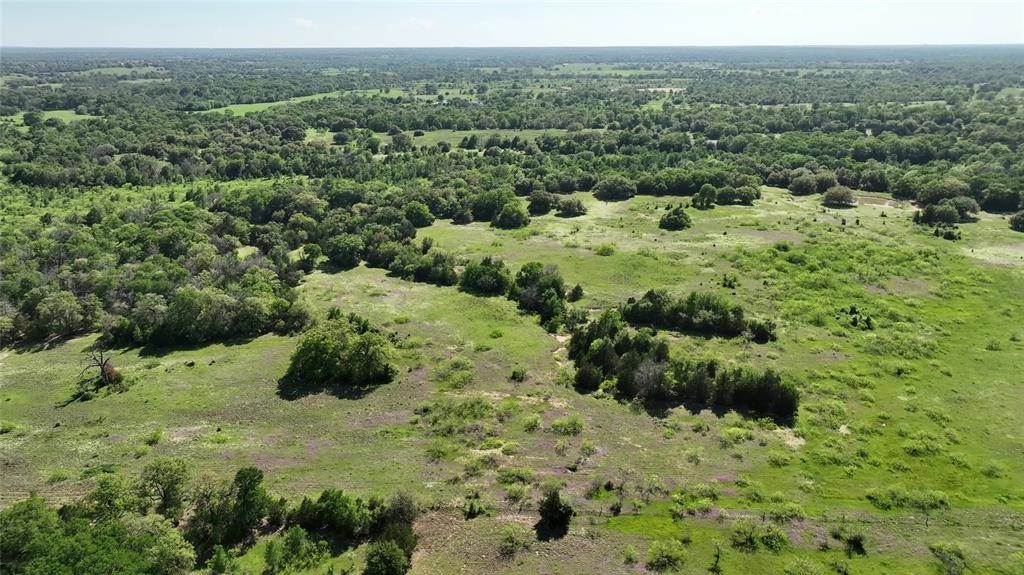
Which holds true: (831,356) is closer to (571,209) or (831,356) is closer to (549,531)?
(549,531)

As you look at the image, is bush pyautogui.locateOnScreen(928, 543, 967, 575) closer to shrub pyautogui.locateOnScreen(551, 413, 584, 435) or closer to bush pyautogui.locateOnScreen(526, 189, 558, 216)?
shrub pyautogui.locateOnScreen(551, 413, 584, 435)

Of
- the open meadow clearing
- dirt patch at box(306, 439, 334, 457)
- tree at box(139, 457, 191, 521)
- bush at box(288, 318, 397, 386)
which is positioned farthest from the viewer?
bush at box(288, 318, 397, 386)

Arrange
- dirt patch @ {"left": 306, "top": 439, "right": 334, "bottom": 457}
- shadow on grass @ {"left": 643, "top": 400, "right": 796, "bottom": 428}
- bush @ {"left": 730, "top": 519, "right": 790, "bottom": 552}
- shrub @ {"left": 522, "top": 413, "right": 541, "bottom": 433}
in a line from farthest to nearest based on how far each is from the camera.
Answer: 1. shadow on grass @ {"left": 643, "top": 400, "right": 796, "bottom": 428}
2. shrub @ {"left": 522, "top": 413, "right": 541, "bottom": 433}
3. dirt patch @ {"left": 306, "top": 439, "right": 334, "bottom": 457}
4. bush @ {"left": 730, "top": 519, "right": 790, "bottom": 552}

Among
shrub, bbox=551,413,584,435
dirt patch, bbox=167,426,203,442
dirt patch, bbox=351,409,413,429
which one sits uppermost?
shrub, bbox=551,413,584,435

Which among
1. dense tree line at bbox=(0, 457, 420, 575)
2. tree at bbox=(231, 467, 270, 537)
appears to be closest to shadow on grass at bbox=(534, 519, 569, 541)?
dense tree line at bbox=(0, 457, 420, 575)

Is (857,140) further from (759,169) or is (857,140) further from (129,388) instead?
(129,388)

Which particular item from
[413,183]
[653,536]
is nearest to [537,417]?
[653,536]
